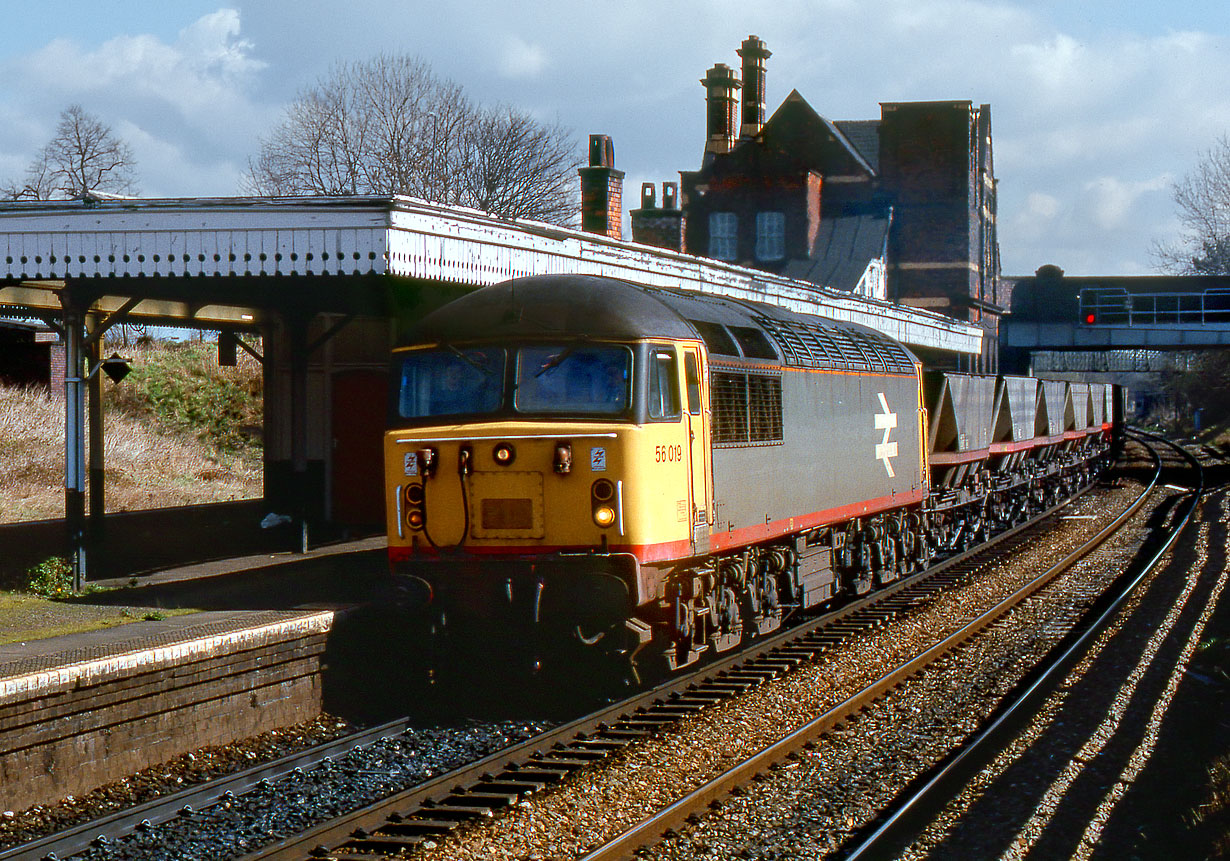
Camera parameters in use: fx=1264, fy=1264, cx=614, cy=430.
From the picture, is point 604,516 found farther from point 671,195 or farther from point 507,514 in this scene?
point 671,195

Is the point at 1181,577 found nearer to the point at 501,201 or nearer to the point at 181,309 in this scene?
the point at 181,309

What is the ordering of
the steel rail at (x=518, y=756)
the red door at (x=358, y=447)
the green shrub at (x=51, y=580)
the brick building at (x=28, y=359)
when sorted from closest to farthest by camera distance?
the steel rail at (x=518, y=756) < the green shrub at (x=51, y=580) < the red door at (x=358, y=447) < the brick building at (x=28, y=359)

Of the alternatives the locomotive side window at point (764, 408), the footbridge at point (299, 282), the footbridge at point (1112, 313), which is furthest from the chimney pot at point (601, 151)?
the footbridge at point (1112, 313)

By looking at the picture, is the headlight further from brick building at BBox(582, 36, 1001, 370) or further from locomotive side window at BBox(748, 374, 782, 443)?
brick building at BBox(582, 36, 1001, 370)

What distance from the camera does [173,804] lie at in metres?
7.47

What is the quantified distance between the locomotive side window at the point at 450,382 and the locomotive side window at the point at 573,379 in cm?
23

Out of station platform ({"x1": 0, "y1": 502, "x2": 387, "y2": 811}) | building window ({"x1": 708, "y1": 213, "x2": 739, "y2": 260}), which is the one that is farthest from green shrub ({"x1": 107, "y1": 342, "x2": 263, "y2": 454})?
station platform ({"x1": 0, "y1": 502, "x2": 387, "y2": 811})

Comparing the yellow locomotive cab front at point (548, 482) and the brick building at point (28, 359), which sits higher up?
the brick building at point (28, 359)

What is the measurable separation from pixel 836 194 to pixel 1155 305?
48.3 feet

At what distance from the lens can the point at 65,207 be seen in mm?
12125

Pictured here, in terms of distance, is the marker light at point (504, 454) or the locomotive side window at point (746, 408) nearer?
the marker light at point (504, 454)

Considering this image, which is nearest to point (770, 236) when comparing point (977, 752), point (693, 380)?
point (693, 380)

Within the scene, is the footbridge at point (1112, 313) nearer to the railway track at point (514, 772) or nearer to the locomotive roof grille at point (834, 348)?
the locomotive roof grille at point (834, 348)

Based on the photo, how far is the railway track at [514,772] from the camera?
6.71 metres
